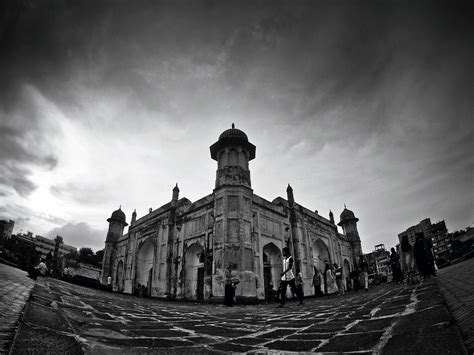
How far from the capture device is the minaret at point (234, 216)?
14.2 metres

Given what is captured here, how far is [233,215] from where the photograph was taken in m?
15.7

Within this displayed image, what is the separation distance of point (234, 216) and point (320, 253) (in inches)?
523

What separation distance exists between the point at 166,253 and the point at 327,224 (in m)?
16.1

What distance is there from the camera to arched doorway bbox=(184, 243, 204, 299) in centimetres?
1786

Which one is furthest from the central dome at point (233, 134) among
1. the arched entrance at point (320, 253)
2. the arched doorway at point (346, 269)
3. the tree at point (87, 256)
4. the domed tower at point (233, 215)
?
the tree at point (87, 256)

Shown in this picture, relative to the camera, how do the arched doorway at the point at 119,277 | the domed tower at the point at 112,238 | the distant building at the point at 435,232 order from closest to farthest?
the arched doorway at the point at 119,277
the domed tower at the point at 112,238
the distant building at the point at 435,232

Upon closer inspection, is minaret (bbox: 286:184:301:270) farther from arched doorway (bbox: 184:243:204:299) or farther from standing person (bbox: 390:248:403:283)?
standing person (bbox: 390:248:403:283)

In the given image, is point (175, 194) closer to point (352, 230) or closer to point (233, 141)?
point (233, 141)

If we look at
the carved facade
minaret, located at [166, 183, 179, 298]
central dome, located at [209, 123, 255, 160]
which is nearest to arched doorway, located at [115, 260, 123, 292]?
the carved facade

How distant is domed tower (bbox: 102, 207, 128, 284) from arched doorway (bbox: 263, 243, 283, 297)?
735 inches

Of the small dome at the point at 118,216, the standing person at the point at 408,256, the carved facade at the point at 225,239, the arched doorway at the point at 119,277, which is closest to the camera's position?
the standing person at the point at 408,256

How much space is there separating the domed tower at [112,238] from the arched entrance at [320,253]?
21.8m

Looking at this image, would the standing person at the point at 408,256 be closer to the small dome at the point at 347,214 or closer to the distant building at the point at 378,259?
the small dome at the point at 347,214

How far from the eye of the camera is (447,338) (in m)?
1.48
